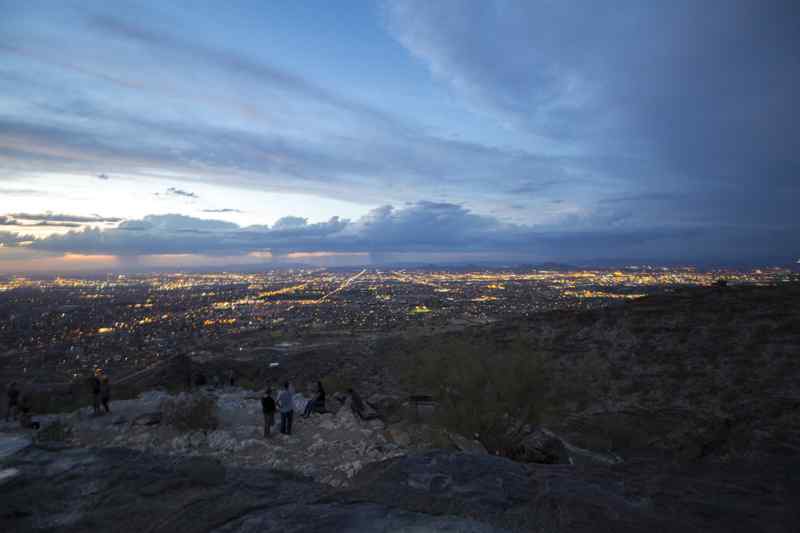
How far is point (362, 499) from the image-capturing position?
509 centimetres

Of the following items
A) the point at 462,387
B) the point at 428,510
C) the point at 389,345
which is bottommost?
the point at 389,345

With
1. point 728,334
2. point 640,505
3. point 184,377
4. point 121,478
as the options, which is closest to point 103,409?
point 184,377

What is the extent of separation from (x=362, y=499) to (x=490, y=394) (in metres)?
8.55

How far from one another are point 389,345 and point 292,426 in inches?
1104

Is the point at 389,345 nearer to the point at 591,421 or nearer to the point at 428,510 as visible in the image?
the point at 591,421

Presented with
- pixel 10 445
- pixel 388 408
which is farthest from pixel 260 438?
pixel 10 445

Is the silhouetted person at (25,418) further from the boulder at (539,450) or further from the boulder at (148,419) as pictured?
the boulder at (539,450)

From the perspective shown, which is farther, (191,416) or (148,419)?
(148,419)

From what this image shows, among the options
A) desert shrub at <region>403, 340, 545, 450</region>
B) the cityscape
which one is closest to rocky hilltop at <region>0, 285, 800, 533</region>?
desert shrub at <region>403, 340, 545, 450</region>

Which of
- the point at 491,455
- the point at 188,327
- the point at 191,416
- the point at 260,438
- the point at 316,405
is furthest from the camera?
the point at 188,327

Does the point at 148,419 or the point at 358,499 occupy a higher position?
the point at 358,499

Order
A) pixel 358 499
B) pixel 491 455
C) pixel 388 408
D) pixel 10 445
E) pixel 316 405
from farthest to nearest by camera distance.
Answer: pixel 388 408
pixel 316 405
pixel 491 455
pixel 10 445
pixel 358 499

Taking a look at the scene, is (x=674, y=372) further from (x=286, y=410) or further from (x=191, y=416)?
(x=191, y=416)

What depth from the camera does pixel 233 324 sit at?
7919 centimetres
